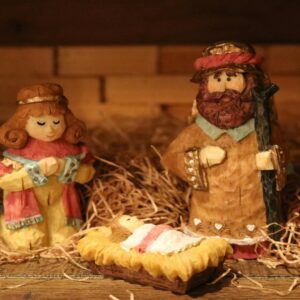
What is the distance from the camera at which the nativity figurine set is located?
132 cm

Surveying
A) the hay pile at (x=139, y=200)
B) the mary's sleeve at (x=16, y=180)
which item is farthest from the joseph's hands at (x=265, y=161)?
the mary's sleeve at (x=16, y=180)

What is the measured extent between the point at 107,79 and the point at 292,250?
1119 millimetres

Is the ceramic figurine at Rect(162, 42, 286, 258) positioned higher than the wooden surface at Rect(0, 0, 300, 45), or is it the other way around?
the wooden surface at Rect(0, 0, 300, 45)

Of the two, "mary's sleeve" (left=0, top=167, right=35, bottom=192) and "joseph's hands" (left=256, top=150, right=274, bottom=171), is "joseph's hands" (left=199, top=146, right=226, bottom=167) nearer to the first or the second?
"joseph's hands" (left=256, top=150, right=274, bottom=171)

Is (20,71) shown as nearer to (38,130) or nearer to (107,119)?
(107,119)

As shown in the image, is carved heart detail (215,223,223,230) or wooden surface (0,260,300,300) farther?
carved heart detail (215,223,223,230)

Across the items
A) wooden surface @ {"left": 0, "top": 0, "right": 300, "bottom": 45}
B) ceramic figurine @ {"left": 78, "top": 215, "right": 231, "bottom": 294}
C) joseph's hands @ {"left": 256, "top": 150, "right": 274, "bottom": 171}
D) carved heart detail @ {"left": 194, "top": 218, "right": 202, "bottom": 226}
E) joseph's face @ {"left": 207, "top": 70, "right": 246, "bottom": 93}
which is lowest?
ceramic figurine @ {"left": 78, "top": 215, "right": 231, "bottom": 294}

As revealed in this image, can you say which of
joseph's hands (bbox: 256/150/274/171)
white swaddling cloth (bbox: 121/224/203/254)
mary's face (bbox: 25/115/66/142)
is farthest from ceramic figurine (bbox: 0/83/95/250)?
joseph's hands (bbox: 256/150/274/171)

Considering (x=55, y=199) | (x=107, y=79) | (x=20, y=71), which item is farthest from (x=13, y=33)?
(x=55, y=199)

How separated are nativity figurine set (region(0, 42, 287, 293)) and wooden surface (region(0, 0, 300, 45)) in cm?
83

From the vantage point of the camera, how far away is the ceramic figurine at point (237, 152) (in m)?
1.31

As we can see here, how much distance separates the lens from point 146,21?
2.17 metres

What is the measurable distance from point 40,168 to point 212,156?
1.25 ft

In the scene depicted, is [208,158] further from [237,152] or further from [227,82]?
[227,82]
